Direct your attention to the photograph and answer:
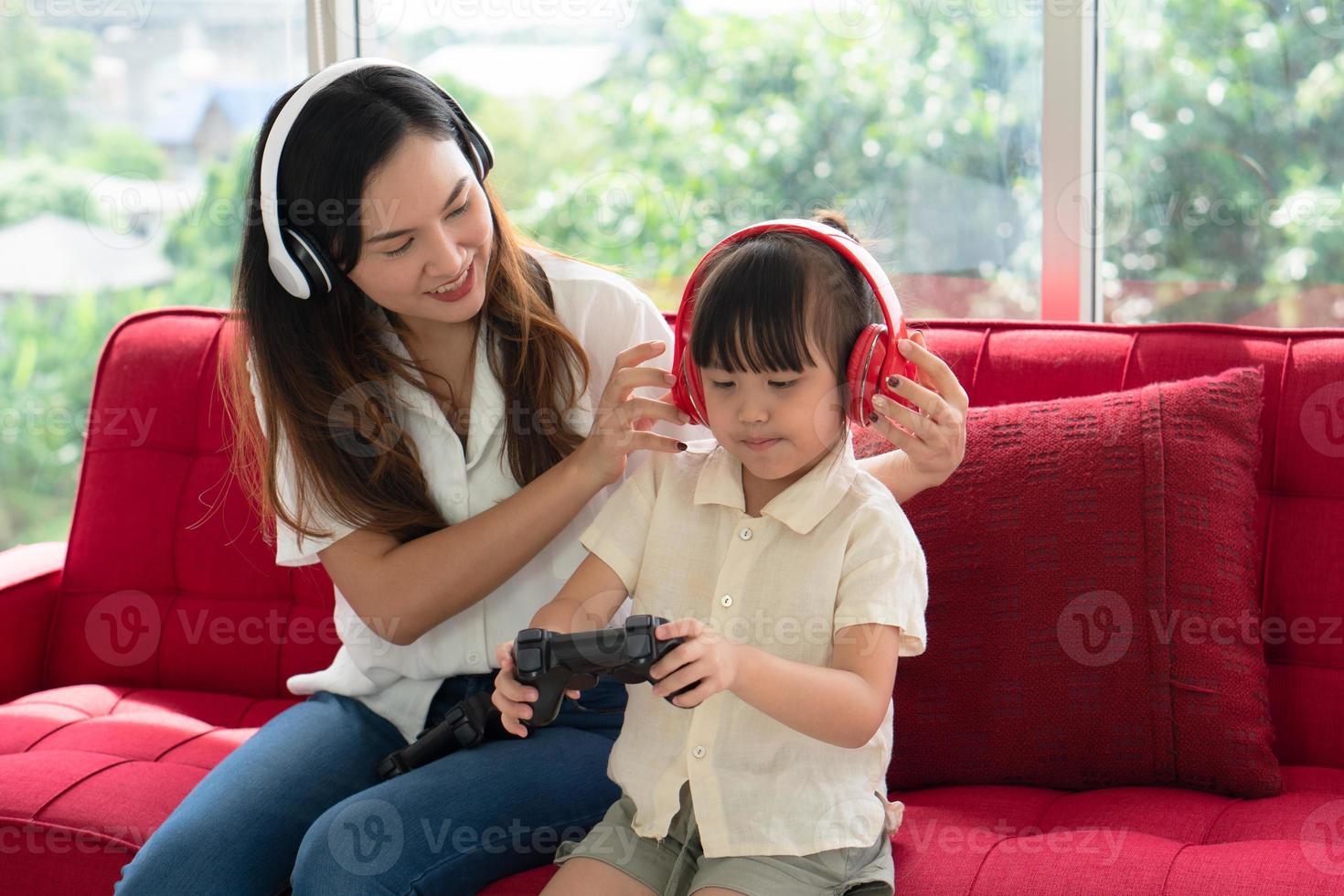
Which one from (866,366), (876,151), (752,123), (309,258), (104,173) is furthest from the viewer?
(104,173)

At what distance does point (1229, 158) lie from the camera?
2293 millimetres

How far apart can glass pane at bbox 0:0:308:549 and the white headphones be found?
5.42ft

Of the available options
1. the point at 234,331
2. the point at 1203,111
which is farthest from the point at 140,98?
the point at 1203,111

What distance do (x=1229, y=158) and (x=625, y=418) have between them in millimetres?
1436

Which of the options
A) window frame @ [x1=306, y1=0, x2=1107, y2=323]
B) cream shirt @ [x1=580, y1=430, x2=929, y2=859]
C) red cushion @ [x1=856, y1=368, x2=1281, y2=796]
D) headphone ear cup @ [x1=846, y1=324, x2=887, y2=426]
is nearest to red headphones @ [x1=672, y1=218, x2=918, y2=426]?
headphone ear cup @ [x1=846, y1=324, x2=887, y2=426]

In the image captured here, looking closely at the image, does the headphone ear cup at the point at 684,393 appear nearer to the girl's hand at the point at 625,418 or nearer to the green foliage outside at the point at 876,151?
the girl's hand at the point at 625,418

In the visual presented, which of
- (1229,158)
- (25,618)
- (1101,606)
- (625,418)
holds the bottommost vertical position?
(25,618)

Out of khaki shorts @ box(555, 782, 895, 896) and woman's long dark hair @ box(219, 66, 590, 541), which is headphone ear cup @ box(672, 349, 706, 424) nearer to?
woman's long dark hair @ box(219, 66, 590, 541)

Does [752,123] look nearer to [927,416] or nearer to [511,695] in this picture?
[927,416]

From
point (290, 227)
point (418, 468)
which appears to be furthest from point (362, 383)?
point (290, 227)

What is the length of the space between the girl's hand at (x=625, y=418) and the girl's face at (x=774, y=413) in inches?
4.1

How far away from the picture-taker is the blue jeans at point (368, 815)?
1.38 metres

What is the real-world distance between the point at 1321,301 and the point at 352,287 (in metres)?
1.73

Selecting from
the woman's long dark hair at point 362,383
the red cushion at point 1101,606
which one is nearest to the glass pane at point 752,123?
the red cushion at point 1101,606
